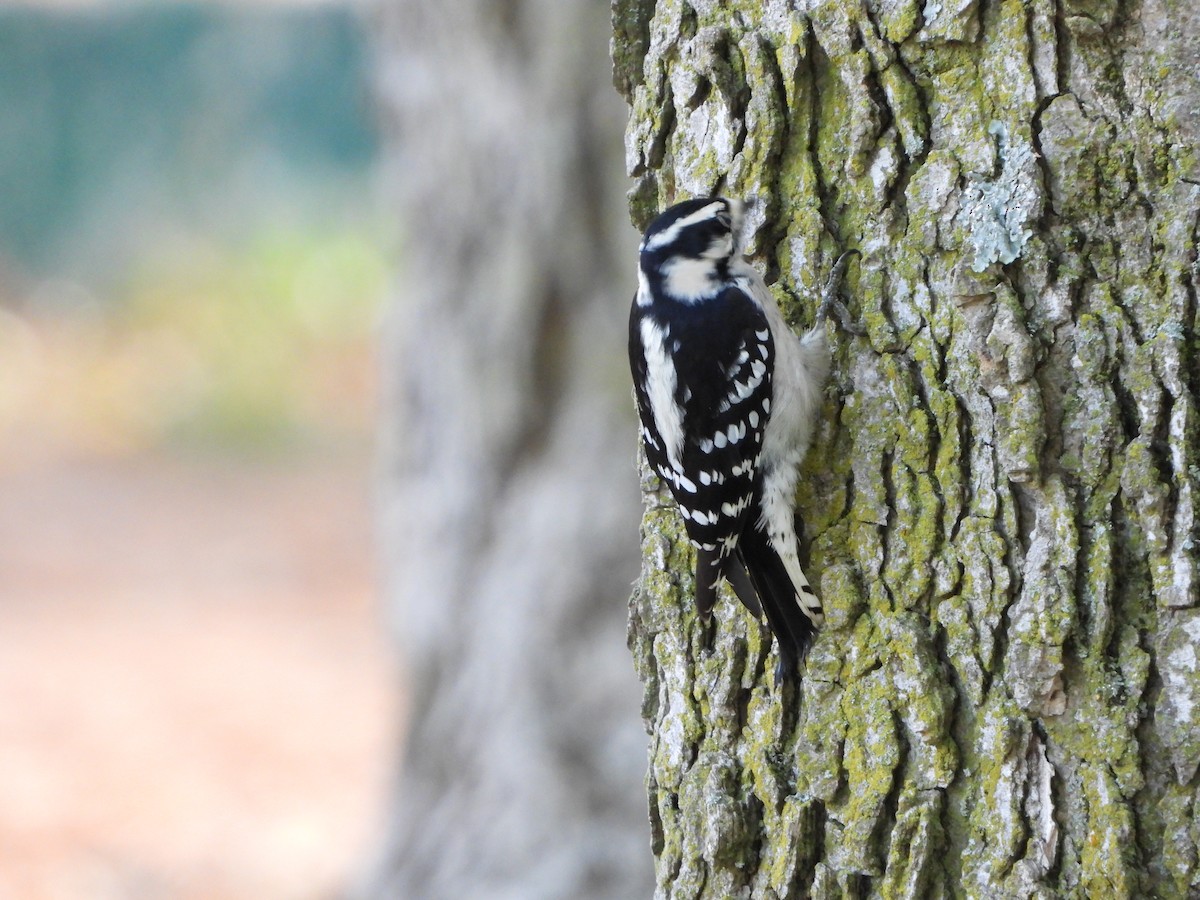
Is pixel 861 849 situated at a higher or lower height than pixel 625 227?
lower

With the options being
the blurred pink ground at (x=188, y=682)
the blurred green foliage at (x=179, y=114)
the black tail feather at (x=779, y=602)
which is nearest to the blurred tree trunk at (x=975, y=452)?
the black tail feather at (x=779, y=602)

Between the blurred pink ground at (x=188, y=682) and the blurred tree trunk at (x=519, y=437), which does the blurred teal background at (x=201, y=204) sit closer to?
the blurred pink ground at (x=188, y=682)

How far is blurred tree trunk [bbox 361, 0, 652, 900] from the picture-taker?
5.34 metres

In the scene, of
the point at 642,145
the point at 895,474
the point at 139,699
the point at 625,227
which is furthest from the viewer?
the point at 139,699

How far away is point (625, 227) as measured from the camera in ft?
17.5

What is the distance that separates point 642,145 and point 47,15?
1381 centimetres

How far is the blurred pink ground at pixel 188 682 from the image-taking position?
7.02 m

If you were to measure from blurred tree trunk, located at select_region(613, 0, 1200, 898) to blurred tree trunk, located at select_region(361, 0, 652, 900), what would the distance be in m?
2.73

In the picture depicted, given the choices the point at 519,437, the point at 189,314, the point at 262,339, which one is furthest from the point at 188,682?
the point at 189,314

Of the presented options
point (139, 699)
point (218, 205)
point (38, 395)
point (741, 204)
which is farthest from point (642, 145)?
point (38, 395)

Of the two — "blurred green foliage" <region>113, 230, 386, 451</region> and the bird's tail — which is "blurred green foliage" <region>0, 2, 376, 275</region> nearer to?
"blurred green foliage" <region>113, 230, 386, 451</region>

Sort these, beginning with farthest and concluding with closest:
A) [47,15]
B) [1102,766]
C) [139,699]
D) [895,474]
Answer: [47,15], [139,699], [895,474], [1102,766]

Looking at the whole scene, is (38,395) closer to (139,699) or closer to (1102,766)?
(139,699)

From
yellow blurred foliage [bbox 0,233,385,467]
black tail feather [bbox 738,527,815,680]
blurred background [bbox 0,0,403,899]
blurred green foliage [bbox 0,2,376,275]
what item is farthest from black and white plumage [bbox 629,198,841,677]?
blurred green foliage [bbox 0,2,376,275]
